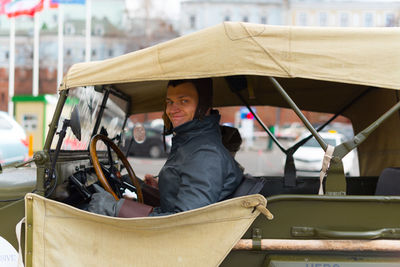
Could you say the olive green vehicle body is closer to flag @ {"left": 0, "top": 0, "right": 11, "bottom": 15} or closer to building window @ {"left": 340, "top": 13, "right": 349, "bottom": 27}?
flag @ {"left": 0, "top": 0, "right": 11, "bottom": 15}

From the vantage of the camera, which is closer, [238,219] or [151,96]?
[238,219]

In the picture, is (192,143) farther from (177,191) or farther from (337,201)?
(337,201)

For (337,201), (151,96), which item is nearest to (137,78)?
(337,201)

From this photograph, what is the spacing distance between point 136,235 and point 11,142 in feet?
27.5

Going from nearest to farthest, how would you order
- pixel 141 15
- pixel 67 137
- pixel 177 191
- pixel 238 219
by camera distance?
pixel 238 219, pixel 177 191, pixel 67 137, pixel 141 15

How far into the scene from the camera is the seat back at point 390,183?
2795mm

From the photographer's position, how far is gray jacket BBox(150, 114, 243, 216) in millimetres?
2160

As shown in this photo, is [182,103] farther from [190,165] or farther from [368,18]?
[368,18]

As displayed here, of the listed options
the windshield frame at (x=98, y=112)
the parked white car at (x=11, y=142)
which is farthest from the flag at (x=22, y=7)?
the windshield frame at (x=98, y=112)

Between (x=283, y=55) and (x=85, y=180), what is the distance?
4.77 ft

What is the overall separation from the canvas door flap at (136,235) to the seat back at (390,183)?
1242 mm

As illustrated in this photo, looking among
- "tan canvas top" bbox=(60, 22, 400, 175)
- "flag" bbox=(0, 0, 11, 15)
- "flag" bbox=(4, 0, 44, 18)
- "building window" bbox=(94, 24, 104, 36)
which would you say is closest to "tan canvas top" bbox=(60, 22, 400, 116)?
→ "tan canvas top" bbox=(60, 22, 400, 175)

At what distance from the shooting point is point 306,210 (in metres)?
2.10

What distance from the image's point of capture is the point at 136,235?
2.08m
